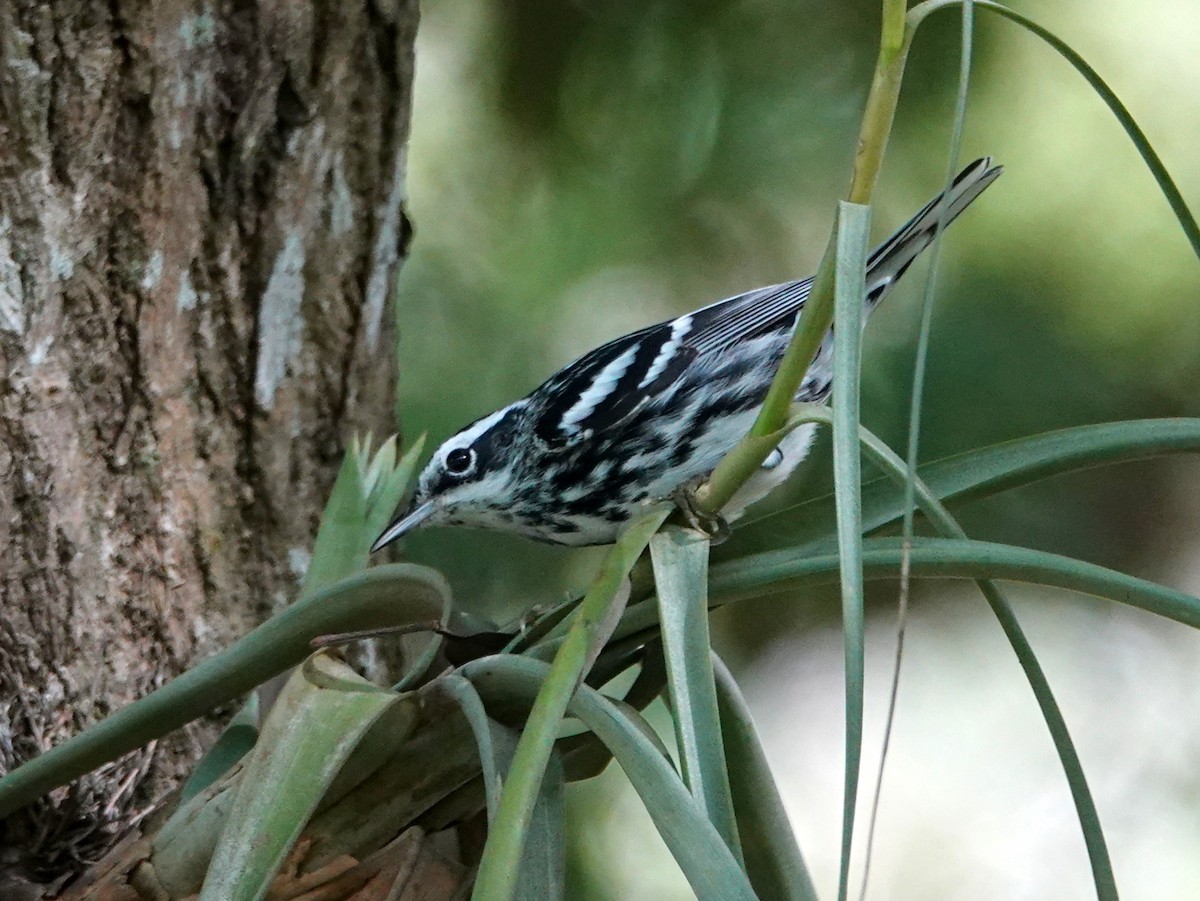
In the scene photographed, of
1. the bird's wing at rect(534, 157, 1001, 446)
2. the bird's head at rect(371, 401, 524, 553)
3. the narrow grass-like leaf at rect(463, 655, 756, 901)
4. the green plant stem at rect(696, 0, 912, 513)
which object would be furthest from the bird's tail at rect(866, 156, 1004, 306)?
the narrow grass-like leaf at rect(463, 655, 756, 901)

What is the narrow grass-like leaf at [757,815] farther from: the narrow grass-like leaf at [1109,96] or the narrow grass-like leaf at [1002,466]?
the narrow grass-like leaf at [1109,96]

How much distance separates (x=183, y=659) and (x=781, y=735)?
87 centimetres

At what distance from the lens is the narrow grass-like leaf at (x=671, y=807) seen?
43 centimetres

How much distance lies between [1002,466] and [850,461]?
223 mm

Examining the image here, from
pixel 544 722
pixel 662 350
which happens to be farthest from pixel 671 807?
pixel 662 350

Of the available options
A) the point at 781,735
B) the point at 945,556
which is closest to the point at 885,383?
the point at 781,735

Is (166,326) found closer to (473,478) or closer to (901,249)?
(473,478)

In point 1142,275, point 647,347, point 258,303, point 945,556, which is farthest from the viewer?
point 1142,275

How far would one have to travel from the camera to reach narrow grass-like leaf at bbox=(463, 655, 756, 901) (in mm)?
431

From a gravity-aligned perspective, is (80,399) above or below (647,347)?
below

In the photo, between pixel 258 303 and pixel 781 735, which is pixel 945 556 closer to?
pixel 258 303

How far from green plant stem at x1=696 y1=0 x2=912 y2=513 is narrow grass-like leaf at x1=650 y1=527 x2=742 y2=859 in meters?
0.05

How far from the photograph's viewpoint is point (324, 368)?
1236 millimetres

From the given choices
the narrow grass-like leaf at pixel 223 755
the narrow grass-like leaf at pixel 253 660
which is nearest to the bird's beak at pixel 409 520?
the narrow grass-like leaf at pixel 223 755
